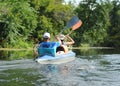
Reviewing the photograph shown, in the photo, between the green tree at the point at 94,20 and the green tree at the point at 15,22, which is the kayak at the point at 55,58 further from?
the green tree at the point at 94,20

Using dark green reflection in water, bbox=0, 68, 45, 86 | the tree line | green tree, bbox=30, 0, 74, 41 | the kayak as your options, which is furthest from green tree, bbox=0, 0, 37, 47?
dark green reflection in water, bbox=0, 68, 45, 86

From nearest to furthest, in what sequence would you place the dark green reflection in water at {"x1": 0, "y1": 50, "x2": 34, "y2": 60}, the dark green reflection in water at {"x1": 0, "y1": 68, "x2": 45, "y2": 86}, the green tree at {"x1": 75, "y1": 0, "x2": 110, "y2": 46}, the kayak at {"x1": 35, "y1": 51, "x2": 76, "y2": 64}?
the dark green reflection in water at {"x1": 0, "y1": 68, "x2": 45, "y2": 86}, the kayak at {"x1": 35, "y1": 51, "x2": 76, "y2": 64}, the dark green reflection in water at {"x1": 0, "y1": 50, "x2": 34, "y2": 60}, the green tree at {"x1": 75, "y1": 0, "x2": 110, "y2": 46}

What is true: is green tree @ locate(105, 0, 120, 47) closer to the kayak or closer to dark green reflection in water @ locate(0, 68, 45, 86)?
the kayak

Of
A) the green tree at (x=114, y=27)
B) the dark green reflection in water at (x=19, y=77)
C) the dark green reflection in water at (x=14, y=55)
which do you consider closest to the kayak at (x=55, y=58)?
the dark green reflection in water at (x=19, y=77)

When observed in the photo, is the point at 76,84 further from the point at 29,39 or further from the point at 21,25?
the point at 29,39

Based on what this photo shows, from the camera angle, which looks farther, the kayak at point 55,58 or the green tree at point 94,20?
the green tree at point 94,20

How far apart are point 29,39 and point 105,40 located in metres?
23.2

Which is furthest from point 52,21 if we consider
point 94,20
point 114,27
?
point 114,27

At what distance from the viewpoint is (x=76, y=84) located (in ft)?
34.7

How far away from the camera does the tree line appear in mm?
37312

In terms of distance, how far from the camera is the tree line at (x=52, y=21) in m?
37.3

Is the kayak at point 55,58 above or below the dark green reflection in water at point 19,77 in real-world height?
above

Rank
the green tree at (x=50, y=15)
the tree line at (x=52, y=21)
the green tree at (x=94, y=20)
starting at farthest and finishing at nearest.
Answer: the green tree at (x=94, y=20) → the green tree at (x=50, y=15) → the tree line at (x=52, y=21)

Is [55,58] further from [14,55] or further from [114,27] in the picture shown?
[114,27]
